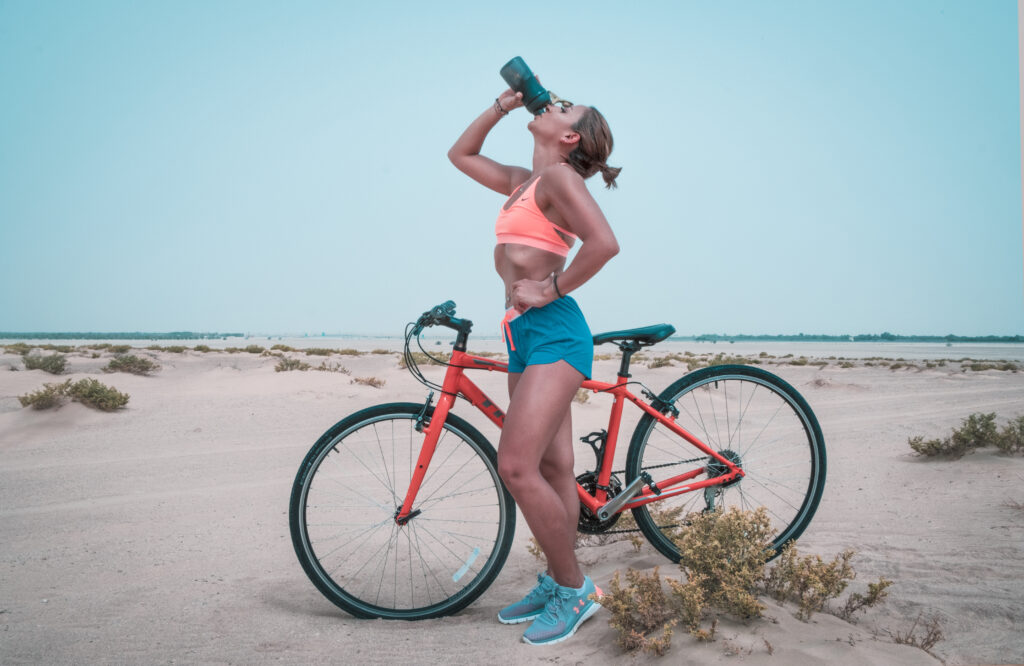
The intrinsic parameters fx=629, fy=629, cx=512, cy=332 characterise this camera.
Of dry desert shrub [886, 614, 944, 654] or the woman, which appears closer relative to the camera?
dry desert shrub [886, 614, 944, 654]

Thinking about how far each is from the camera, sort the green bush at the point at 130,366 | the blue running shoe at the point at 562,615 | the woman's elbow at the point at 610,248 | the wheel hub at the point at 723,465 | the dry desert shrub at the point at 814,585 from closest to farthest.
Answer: the woman's elbow at the point at 610,248 → the dry desert shrub at the point at 814,585 → the blue running shoe at the point at 562,615 → the wheel hub at the point at 723,465 → the green bush at the point at 130,366

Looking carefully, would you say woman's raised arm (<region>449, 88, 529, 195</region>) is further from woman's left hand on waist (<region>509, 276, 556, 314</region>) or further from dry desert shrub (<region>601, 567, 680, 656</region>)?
dry desert shrub (<region>601, 567, 680, 656</region>)

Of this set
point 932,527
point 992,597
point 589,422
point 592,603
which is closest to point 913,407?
point 589,422

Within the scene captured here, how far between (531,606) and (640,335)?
1.43m

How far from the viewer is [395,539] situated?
14.8 feet

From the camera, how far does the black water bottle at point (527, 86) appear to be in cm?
298

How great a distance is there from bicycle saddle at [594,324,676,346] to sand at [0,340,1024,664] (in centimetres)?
127

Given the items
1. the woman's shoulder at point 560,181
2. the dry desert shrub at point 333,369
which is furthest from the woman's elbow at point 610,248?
the dry desert shrub at point 333,369

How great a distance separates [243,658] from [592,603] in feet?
4.98

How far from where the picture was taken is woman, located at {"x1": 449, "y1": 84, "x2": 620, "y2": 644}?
2617 mm

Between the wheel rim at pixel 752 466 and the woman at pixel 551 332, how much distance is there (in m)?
0.68

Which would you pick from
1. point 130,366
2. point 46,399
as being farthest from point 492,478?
point 130,366

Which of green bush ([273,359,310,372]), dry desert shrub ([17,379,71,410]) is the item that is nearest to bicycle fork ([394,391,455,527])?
dry desert shrub ([17,379,71,410])

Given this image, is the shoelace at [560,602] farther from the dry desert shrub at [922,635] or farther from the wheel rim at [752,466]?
the dry desert shrub at [922,635]
